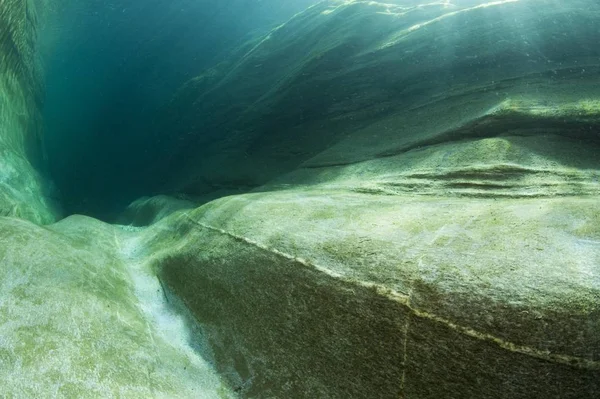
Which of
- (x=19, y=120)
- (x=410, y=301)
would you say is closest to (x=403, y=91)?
(x=410, y=301)

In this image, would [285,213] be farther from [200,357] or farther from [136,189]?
[136,189]

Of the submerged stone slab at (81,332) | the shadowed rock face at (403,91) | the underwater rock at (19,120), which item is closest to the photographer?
the submerged stone slab at (81,332)

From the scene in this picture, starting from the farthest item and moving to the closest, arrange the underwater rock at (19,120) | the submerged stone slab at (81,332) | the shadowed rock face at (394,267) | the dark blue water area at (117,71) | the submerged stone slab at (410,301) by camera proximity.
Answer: the dark blue water area at (117,71) < the underwater rock at (19,120) < the submerged stone slab at (81,332) < the shadowed rock face at (394,267) < the submerged stone slab at (410,301)

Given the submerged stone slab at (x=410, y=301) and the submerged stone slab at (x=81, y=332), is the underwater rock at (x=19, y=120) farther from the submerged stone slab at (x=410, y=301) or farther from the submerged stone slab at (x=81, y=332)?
the submerged stone slab at (x=410, y=301)

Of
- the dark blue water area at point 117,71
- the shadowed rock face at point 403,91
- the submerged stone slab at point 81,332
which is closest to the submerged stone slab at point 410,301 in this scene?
the submerged stone slab at point 81,332

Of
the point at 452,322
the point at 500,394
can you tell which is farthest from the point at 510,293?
the point at 500,394

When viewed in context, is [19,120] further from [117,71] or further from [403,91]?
[403,91]

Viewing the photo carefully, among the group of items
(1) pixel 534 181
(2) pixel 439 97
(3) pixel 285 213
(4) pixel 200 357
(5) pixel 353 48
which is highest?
(5) pixel 353 48
